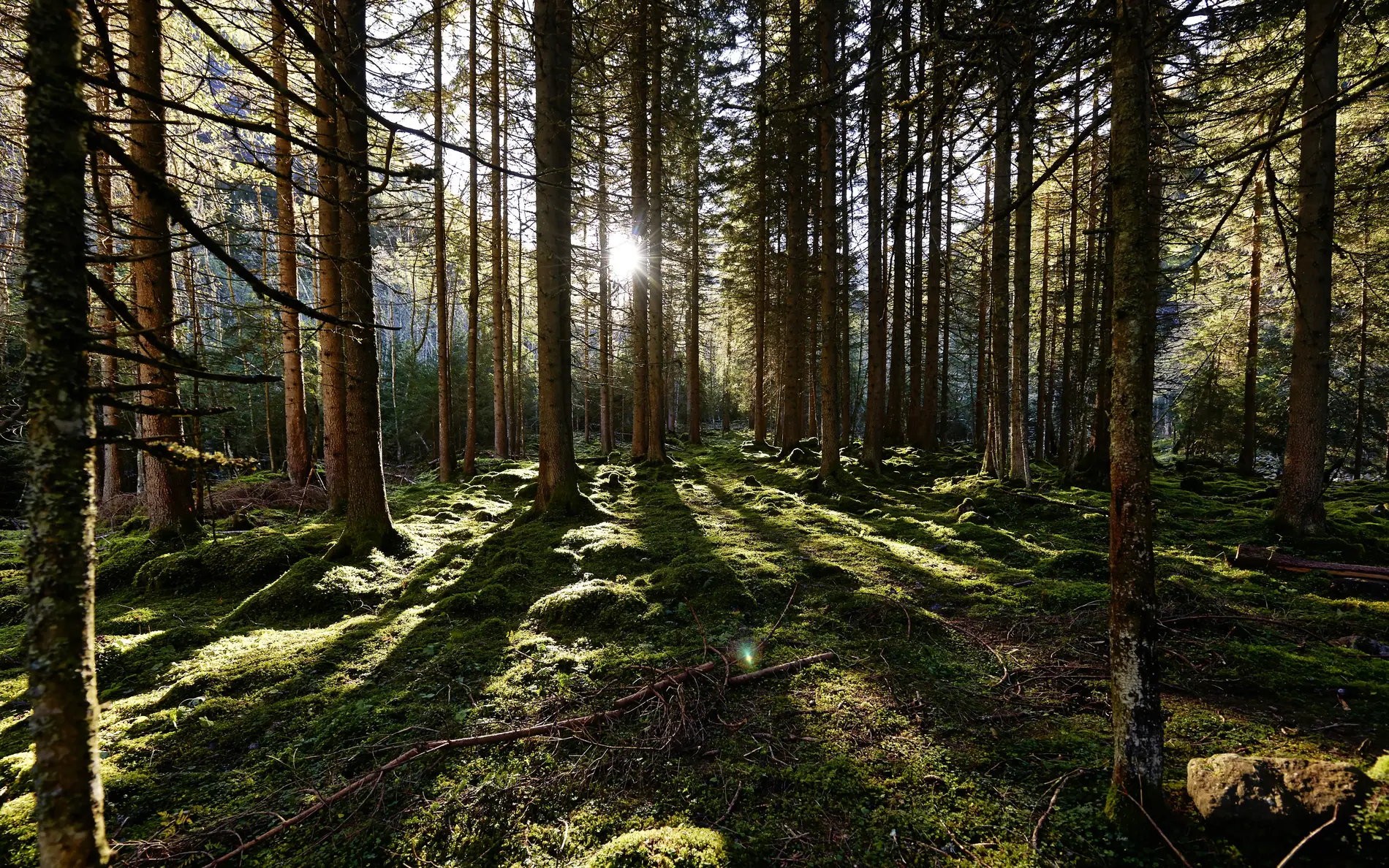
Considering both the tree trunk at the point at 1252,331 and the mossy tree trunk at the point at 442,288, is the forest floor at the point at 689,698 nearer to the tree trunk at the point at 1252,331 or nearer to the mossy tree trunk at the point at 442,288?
the mossy tree trunk at the point at 442,288

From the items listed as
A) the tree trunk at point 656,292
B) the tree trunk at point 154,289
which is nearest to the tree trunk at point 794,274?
the tree trunk at point 656,292

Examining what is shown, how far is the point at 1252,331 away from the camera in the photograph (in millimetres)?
14547

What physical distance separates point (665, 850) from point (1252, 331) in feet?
68.3

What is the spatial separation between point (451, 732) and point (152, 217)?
7827 millimetres

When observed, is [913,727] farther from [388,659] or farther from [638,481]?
[638,481]

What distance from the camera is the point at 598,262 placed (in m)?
12.4

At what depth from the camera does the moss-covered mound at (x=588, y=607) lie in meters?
4.99

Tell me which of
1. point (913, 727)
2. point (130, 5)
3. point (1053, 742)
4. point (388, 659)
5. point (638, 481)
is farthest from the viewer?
point (638, 481)

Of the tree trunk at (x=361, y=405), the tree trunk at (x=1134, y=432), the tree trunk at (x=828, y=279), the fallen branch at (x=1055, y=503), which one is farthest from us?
the tree trunk at (x=828, y=279)

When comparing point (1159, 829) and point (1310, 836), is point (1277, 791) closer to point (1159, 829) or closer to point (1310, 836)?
point (1310, 836)

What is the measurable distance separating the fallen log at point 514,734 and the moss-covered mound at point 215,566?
4596 mm

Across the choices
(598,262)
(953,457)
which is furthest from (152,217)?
(953,457)

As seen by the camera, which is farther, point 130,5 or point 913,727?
point 130,5

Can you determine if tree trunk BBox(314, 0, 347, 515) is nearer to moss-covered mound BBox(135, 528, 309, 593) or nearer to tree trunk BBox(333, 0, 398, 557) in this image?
tree trunk BBox(333, 0, 398, 557)
